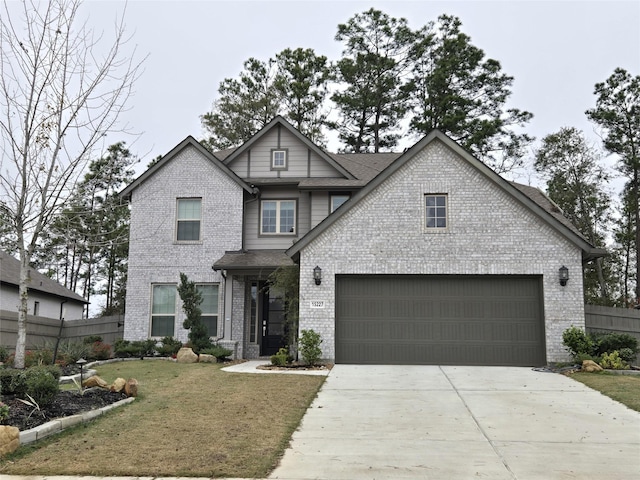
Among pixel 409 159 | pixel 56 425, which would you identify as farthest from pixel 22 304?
pixel 409 159

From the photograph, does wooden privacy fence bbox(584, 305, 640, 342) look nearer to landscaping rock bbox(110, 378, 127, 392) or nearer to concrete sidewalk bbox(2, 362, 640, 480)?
concrete sidewalk bbox(2, 362, 640, 480)

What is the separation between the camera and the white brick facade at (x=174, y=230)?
59.8ft

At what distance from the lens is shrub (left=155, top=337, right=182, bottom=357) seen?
1655 centimetres

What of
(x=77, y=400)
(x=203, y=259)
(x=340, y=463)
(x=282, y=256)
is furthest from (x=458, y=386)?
(x=203, y=259)

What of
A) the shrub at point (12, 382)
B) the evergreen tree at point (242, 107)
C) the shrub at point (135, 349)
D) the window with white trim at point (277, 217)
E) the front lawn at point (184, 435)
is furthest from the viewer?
the evergreen tree at point (242, 107)

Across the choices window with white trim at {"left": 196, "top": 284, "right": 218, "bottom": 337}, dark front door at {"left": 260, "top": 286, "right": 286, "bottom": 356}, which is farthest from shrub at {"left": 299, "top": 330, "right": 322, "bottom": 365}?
window with white trim at {"left": 196, "top": 284, "right": 218, "bottom": 337}

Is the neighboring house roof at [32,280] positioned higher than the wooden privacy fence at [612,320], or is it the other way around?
the neighboring house roof at [32,280]

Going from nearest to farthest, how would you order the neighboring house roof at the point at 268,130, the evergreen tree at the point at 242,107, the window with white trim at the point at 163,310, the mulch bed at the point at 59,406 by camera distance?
the mulch bed at the point at 59,406
the window with white trim at the point at 163,310
the neighboring house roof at the point at 268,130
the evergreen tree at the point at 242,107

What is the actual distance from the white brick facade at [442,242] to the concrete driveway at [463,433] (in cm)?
327

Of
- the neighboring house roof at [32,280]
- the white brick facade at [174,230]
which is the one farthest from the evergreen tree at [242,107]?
the white brick facade at [174,230]

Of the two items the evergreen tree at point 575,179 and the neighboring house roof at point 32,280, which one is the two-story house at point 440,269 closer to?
the neighboring house roof at point 32,280

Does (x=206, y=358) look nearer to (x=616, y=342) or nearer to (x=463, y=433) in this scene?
(x=463, y=433)

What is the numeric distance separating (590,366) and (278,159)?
38.0 ft

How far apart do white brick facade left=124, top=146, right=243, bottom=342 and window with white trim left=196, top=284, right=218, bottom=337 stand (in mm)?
243
